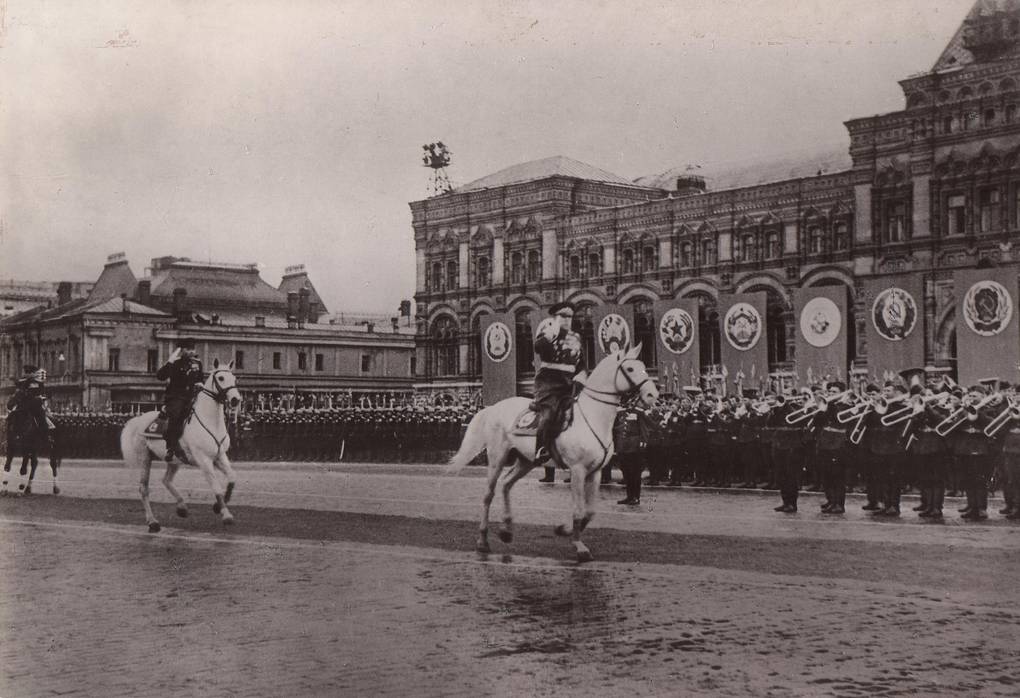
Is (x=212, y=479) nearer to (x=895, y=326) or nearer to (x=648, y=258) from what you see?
(x=895, y=326)

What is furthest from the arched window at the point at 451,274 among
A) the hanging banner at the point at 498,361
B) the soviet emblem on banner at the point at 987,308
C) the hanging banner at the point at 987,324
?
the soviet emblem on banner at the point at 987,308

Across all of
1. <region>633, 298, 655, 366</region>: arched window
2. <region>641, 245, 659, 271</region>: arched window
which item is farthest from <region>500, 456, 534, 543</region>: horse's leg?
<region>641, 245, 659, 271</region>: arched window

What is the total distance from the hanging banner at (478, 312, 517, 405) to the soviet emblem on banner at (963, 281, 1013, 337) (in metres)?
15.9

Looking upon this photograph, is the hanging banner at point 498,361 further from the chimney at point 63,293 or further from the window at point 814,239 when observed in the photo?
the chimney at point 63,293

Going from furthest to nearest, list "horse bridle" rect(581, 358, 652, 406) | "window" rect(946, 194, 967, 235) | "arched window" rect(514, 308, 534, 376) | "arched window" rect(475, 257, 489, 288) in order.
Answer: "arched window" rect(475, 257, 489, 288) → "arched window" rect(514, 308, 534, 376) → "window" rect(946, 194, 967, 235) → "horse bridle" rect(581, 358, 652, 406)

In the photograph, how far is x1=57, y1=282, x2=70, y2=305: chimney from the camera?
1552 centimetres

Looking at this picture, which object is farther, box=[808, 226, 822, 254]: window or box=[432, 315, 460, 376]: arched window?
box=[432, 315, 460, 376]: arched window

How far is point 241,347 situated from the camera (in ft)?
94.2

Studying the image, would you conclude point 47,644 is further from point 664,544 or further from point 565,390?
point 664,544

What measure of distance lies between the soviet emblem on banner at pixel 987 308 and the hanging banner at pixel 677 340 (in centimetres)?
823

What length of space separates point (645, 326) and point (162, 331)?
21.9 m

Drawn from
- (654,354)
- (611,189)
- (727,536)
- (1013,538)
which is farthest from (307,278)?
(611,189)

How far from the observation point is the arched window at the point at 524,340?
43.2m

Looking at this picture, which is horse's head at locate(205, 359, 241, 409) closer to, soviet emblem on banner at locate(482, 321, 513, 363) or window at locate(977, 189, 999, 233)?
window at locate(977, 189, 999, 233)
